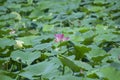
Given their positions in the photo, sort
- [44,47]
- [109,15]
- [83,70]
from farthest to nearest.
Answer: [109,15], [44,47], [83,70]

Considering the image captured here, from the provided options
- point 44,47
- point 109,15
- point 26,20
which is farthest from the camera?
point 26,20

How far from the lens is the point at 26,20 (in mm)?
3428

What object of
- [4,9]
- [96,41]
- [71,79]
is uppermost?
[71,79]

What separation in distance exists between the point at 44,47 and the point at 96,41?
1.19 ft

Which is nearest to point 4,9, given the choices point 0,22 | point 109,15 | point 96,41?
point 0,22

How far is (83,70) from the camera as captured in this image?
4.75 ft

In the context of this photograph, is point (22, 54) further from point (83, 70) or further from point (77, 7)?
point (77, 7)

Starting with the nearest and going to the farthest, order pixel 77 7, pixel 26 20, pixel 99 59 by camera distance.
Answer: pixel 99 59 → pixel 26 20 → pixel 77 7

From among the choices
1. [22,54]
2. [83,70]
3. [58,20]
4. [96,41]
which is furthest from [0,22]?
[83,70]

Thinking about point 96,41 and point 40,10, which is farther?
point 40,10

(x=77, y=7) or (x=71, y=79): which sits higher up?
(x=71, y=79)

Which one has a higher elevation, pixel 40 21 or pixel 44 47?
pixel 44 47

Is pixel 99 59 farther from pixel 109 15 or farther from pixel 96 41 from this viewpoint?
A: pixel 109 15

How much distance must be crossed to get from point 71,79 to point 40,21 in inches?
90.9
